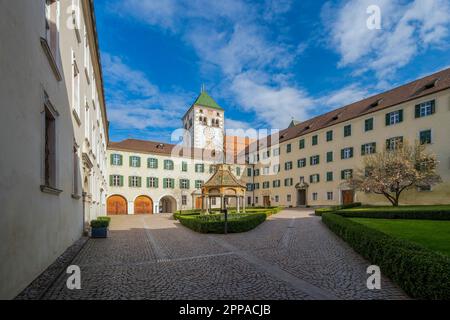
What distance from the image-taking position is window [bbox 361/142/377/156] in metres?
29.3

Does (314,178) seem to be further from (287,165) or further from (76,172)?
(76,172)

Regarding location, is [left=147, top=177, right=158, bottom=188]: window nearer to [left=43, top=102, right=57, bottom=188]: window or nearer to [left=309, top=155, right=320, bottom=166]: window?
[left=309, top=155, right=320, bottom=166]: window

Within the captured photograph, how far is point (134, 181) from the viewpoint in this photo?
37.5 m

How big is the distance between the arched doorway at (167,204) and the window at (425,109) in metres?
32.8

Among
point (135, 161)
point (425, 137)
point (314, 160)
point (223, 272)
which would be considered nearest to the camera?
point (223, 272)

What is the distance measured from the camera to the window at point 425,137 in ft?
81.2

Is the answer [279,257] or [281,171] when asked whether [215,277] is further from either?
[281,171]

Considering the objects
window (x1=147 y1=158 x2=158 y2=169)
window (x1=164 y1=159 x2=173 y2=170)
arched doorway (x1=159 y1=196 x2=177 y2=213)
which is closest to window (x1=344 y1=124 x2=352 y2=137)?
window (x1=164 y1=159 x2=173 y2=170)

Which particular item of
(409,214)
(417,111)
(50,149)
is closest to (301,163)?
(417,111)

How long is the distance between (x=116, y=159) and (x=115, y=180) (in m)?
2.96

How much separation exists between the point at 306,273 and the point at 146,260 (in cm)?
493
